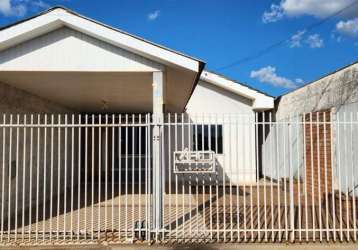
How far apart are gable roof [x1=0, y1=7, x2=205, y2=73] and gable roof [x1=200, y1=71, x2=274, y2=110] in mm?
8231

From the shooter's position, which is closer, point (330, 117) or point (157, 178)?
point (157, 178)

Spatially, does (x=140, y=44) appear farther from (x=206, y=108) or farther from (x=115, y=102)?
(x=206, y=108)

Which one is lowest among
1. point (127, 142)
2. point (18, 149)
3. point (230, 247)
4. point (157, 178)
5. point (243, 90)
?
point (230, 247)

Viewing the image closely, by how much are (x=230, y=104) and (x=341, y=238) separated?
10.0m

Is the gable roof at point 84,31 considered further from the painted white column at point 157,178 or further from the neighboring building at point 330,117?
the neighboring building at point 330,117

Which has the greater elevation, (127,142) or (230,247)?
(127,142)

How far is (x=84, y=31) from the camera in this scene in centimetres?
730

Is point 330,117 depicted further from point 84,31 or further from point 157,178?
point 84,31

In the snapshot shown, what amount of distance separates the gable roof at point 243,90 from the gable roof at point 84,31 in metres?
8.23

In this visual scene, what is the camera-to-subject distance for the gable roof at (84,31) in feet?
23.1

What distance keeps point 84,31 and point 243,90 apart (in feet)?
29.9

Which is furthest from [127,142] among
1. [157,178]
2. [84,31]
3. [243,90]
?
[243,90]

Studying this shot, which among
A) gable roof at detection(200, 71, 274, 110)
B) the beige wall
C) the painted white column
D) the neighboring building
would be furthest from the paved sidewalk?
gable roof at detection(200, 71, 274, 110)

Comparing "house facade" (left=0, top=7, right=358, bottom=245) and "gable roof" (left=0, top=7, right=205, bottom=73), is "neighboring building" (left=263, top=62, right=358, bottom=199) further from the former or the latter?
"gable roof" (left=0, top=7, right=205, bottom=73)
